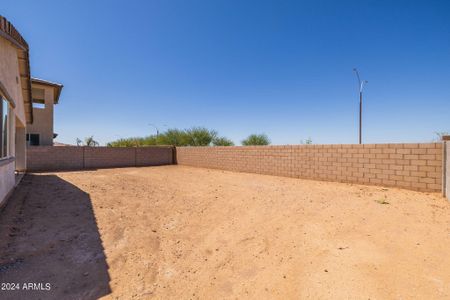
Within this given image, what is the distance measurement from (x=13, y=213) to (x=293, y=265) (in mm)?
5871

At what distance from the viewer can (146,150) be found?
19.9 metres

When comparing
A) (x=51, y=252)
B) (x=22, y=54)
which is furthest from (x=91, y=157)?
(x=51, y=252)

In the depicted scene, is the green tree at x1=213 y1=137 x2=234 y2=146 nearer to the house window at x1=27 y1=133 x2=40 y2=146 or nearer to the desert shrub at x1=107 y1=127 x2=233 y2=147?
the desert shrub at x1=107 y1=127 x2=233 y2=147

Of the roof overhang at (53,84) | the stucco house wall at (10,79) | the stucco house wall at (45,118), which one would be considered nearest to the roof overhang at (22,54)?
the stucco house wall at (10,79)

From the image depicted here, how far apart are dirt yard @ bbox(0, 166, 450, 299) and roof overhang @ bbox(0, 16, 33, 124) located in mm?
4067

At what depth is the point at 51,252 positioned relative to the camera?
3707 mm

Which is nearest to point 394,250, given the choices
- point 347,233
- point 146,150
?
point 347,233

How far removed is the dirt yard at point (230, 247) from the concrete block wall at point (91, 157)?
9.87 metres

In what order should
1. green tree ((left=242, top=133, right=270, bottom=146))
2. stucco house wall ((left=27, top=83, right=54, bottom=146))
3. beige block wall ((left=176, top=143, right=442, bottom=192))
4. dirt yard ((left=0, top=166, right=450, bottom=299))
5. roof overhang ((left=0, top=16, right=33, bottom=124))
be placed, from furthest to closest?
1. green tree ((left=242, top=133, right=270, bottom=146))
2. stucco house wall ((left=27, top=83, right=54, bottom=146))
3. beige block wall ((left=176, top=143, right=442, bottom=192))
4. roof overhang ((left=0, top=16, right=33, bottom=124))
5. dirt yard ((left=0, top=166, right=450, bottom=299))

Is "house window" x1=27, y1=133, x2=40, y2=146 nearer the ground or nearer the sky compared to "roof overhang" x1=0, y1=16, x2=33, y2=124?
nearer the ground

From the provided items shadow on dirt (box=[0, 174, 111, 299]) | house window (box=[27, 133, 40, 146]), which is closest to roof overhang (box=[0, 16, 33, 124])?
shadow on dirt (box=[0, 174, 111, 299])

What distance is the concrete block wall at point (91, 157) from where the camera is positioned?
580 inches

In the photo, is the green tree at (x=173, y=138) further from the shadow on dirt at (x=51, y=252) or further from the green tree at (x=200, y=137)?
the shadow on dirt at (x=51, y=252)

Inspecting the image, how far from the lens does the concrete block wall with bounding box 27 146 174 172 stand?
48.3ft
